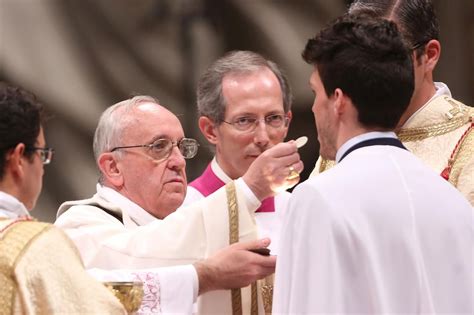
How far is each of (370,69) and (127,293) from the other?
103cm

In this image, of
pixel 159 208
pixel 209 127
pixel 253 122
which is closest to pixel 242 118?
pixel 253 122

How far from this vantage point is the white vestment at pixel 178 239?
4.33 metres

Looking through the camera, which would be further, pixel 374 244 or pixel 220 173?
pixel 220 173

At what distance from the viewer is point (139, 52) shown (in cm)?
A: 647

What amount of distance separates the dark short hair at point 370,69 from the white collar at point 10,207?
3.04 feet

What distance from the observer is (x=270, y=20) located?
6594 millimetres

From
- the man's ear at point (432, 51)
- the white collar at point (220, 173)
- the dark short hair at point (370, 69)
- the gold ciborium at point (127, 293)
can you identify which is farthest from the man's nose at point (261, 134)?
the dark short hair at point (370, 69)

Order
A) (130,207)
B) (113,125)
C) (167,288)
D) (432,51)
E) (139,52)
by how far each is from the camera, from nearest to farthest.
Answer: (167,288), (432,51), (130,207), (113,125), (139,52)

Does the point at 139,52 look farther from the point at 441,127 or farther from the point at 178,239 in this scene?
the point at 441,127

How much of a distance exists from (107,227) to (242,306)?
58 cm

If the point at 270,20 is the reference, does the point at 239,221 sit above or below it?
below

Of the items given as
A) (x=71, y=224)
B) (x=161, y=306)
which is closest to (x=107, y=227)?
(x=71, y=224)

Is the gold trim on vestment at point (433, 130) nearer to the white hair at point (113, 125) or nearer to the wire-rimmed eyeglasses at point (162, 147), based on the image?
the wire-rimmed eyeglasses at point (162, 147)

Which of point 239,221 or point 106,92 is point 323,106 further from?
point 106,92
